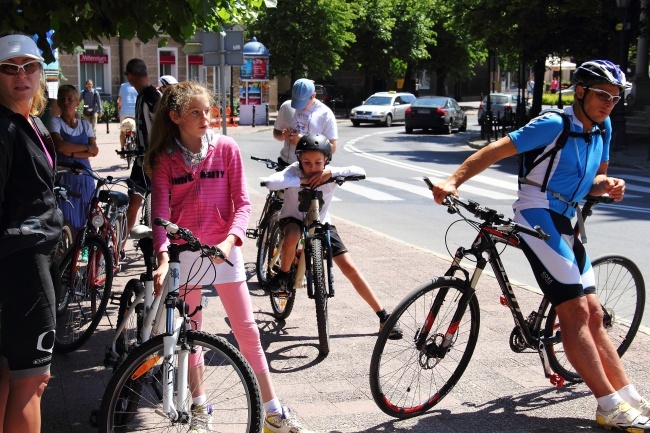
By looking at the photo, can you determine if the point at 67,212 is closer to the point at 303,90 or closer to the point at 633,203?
the point at 303,90

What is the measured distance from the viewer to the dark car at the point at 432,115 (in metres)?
34.4

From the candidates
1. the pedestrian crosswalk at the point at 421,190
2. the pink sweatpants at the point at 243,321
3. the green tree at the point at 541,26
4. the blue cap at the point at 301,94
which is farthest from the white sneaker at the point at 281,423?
the green tree at the point at 541,26

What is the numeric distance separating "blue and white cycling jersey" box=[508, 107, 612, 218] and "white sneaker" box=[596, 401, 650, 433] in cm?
104

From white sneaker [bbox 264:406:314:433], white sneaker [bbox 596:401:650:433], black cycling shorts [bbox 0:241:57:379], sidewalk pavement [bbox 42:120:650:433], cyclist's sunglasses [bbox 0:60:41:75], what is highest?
cyclist's sunglasses [bbox 0:60:41:75]

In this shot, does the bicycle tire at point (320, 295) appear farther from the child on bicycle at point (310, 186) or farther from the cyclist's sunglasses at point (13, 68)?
the cyclist's sunglasses at point (13, 68)

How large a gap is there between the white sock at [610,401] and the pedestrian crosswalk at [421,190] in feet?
34.0

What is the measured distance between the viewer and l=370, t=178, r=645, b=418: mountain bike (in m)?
4.58

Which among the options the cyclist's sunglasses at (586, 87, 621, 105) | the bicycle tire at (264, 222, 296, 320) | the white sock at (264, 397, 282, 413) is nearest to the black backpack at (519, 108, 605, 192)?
the cyclist's sunglasses at (586, 87, 621, 105)

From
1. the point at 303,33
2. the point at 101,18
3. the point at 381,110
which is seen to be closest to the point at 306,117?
the point at 101,18

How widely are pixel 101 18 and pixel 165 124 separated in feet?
8.74

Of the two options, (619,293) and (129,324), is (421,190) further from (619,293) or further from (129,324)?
(129,324)

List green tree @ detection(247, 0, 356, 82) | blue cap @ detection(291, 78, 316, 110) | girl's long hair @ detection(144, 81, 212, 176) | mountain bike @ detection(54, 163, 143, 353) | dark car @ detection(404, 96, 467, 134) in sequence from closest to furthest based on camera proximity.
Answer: girl's long hair @ detection(144, 81, 212, 176), mountain bike @ detection(54, 163, 143, 353), blue cap @ detection(291, 78, 316, 110), dark car @ detection(404, 96, 467, 134), green tree @ detection(247, 0, 356, 82)

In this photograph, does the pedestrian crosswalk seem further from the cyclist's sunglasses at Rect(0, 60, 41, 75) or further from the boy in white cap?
the cyclist's sunglasses at Rect(0, 60, 41, 75)

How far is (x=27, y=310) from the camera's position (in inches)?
132
